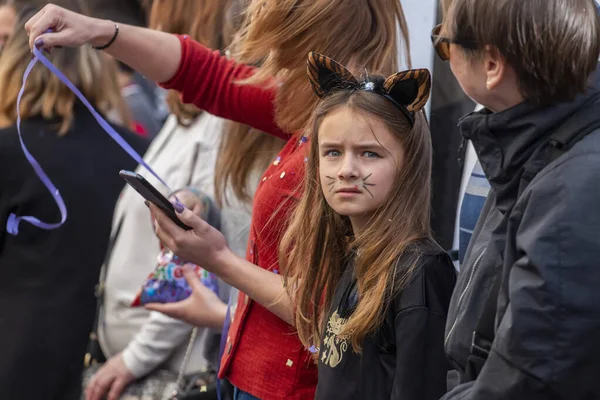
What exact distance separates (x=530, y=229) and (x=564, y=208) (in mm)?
67

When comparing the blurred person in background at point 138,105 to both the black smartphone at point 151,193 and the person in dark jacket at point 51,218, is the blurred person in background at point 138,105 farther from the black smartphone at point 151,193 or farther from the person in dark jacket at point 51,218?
the black smartphone at point 151,193

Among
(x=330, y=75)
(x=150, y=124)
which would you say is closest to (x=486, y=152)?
(x=330, y=75)

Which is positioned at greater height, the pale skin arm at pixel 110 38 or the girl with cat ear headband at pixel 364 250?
the pale skin arm at pixel 110 38

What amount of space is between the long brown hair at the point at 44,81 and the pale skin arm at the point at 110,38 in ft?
1.97

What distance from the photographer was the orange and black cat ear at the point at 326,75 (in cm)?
220

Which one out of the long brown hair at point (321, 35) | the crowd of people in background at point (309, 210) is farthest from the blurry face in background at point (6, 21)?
the long brown hair at point (321, 35)

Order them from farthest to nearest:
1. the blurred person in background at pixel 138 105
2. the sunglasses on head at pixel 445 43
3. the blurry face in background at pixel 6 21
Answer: the blurred person in background at pixel 138 105 → the blurry face in background at pixel 6 21 → the sunglasses on head at pixel 445 43

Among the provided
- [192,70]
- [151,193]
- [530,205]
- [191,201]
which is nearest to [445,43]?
[530,205]

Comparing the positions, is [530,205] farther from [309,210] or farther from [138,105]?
[138,105]

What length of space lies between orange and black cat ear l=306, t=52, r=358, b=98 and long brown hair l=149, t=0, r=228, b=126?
1.17 m

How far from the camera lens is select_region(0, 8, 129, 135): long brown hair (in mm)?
3367

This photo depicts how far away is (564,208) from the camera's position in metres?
1.56

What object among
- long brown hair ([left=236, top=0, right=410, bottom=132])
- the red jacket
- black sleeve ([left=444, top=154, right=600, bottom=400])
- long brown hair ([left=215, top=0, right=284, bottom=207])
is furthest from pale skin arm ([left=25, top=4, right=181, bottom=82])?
black sleeve ([left=444, top=154, right=600, bottom=400])

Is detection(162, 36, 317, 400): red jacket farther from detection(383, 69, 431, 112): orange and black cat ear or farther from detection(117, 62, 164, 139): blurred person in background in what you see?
detection(117, 62, 164, 139): blurred person in background
